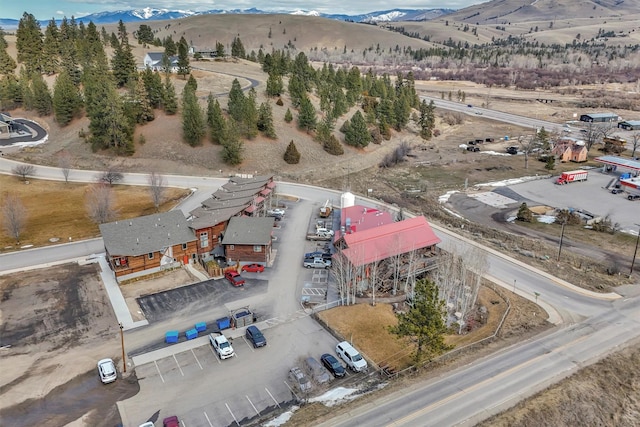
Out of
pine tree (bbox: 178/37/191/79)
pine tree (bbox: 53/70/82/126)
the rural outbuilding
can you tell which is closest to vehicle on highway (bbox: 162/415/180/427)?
the rural outbuilding

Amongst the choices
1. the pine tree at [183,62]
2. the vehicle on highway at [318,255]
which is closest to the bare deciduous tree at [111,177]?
the vehicle on highway at [318,255]

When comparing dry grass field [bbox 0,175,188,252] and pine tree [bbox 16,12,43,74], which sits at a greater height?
pine tree [bbox 16,12,43,74]

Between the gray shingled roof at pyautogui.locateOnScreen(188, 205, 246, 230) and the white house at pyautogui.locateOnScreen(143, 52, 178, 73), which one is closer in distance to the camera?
the gray shingled roof at pyautogui.locateOnScreen(188, 205, 246, 230)

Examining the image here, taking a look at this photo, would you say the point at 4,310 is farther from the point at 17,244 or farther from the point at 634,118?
the point at 634,118

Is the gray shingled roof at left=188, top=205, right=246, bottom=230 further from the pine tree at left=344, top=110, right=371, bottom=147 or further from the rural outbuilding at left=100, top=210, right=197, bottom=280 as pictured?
the pine tree at left=344, top=110, right=371, bottom=147

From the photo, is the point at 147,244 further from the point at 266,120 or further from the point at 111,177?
the point at 266,120
